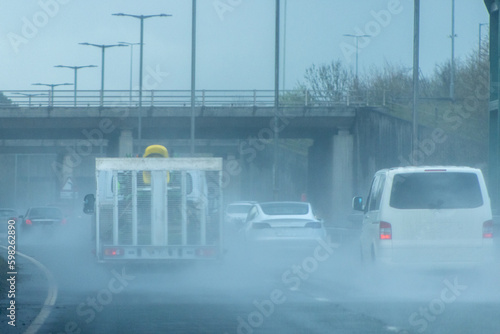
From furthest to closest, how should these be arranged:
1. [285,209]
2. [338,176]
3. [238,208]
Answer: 1. [338,176]
2. [238,208]
3. [285,209]

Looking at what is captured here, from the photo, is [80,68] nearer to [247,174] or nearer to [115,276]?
[247,174]

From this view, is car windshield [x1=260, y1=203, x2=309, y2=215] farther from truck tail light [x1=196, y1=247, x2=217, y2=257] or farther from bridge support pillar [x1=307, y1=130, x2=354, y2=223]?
bridge support pillar [x1=307, y1=130, x2=354, y2=223]

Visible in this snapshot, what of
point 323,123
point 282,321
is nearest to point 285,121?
point 323,123

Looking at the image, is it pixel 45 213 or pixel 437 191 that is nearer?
pixel 437 191

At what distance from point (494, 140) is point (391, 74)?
169ft

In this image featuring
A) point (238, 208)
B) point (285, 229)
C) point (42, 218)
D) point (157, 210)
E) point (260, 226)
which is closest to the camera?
point (157, 210)

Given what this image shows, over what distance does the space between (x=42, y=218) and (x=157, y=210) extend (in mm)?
24183

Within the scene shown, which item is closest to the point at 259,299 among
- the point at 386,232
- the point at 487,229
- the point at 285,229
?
the point at 386,232

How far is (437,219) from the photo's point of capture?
52.3ft

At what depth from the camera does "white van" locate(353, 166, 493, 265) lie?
52.1ft

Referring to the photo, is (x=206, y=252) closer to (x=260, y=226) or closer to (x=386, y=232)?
(x=386, y=232)

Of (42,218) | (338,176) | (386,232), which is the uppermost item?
(338,176)

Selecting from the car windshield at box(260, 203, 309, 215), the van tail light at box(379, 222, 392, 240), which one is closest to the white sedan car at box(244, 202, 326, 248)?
the car windshield at box(260, 203, 309, 215)

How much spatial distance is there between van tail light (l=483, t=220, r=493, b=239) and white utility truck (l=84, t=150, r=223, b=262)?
466 centimetres
